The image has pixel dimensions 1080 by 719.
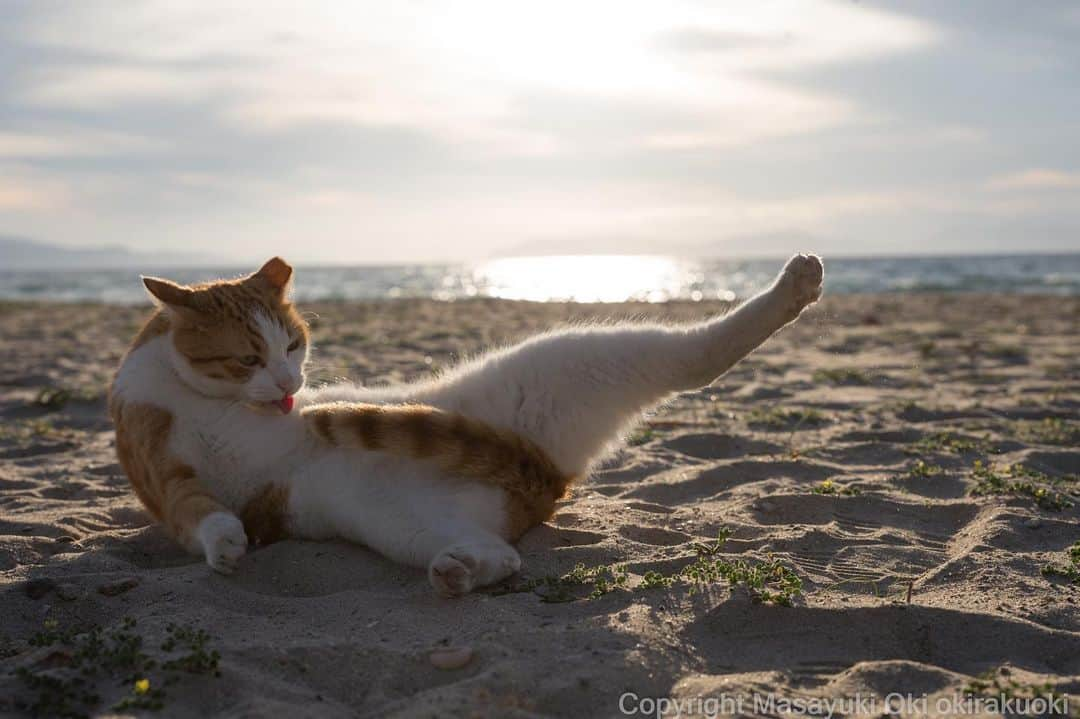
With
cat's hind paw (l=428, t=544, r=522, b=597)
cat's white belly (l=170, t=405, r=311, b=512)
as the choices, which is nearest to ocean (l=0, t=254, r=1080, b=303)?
cat's white belly (l=170, t=405, r=311, b=512)

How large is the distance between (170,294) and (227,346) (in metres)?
0.30

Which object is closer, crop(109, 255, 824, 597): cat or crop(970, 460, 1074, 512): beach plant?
crop(109, 255, 824, 597): cat

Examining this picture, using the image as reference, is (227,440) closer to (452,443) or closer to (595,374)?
(452,443)

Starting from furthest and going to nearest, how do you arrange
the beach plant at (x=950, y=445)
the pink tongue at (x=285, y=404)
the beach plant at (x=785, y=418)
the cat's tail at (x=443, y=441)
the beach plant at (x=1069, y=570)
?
the beach plant at (x=785, y=418) → the beach plant at (x=950, y=445) → the pink tongue at (x=285, y=404) → the cat's tail at (x=443, y=441) → the beach plant at (x=1069, y=570)

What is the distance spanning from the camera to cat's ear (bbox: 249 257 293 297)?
12.1ft

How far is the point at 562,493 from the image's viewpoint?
11.4 ft

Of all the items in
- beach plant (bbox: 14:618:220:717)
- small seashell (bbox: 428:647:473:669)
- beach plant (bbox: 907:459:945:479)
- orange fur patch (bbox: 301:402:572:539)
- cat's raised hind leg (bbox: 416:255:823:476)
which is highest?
cat's raised hind leg (bbox: 416:255:823:476)

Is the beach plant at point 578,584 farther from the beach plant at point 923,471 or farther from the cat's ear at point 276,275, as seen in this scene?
the beach plant at point 923,471

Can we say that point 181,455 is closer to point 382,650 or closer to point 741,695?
point 382,650

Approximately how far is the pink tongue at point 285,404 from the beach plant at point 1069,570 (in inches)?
114

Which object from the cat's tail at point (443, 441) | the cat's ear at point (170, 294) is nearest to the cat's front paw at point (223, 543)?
the cat's tail at point (443, 441)

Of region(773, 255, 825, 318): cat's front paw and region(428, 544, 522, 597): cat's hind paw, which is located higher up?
region(773, 255, 825, 318): cat's front paw

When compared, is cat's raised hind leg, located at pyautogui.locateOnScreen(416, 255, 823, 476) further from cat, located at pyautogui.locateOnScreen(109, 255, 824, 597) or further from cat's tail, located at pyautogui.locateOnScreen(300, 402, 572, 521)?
cat's tail, located at pyautogui.locateOnScreen(300, 402, 572, 521)

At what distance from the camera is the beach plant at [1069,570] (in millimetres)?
2867
